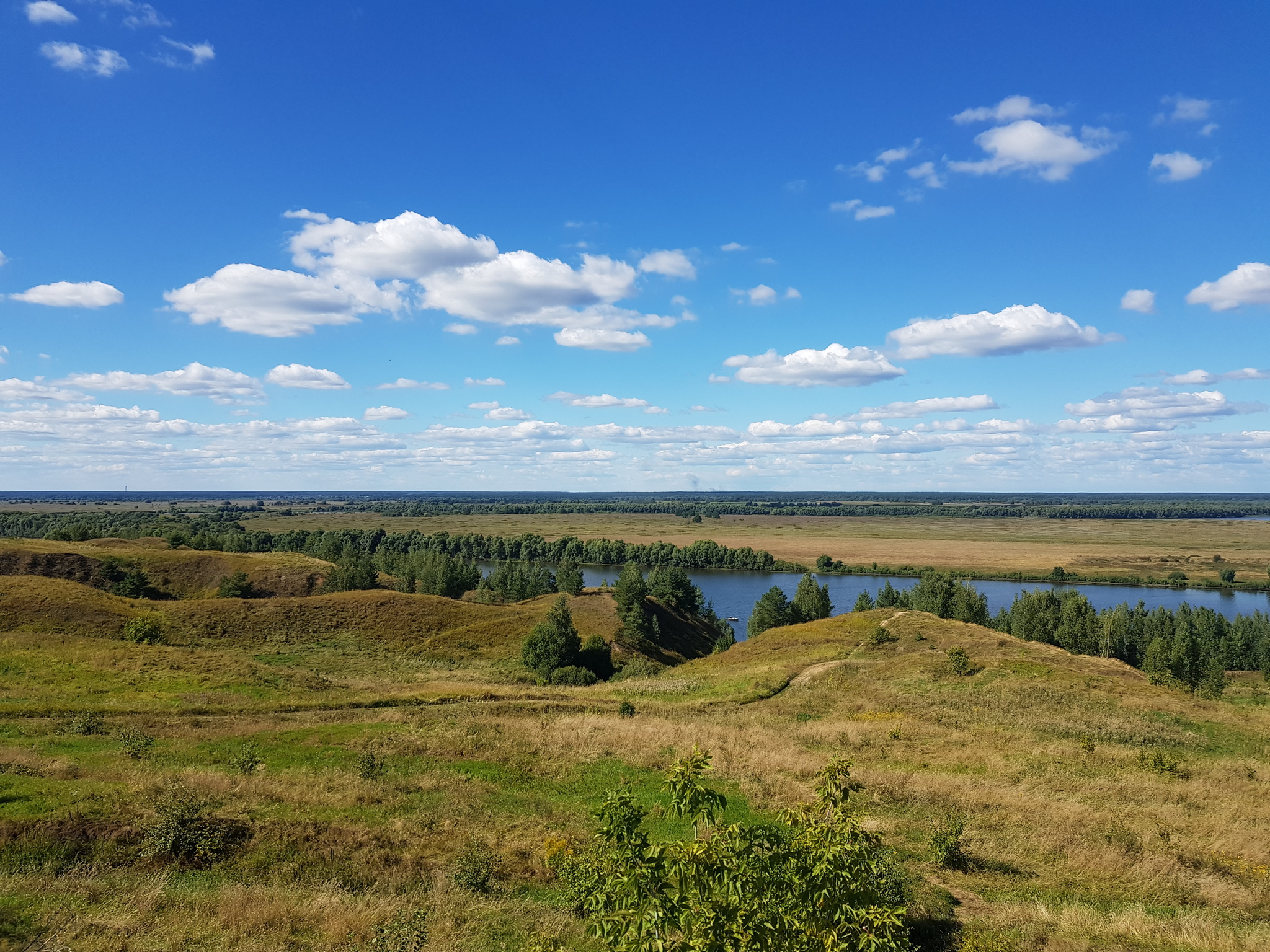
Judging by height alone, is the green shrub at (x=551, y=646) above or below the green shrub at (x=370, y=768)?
below

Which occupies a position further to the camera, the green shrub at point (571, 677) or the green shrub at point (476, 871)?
the green shrub at point (571, 677)

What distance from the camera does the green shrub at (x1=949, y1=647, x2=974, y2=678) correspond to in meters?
44.5

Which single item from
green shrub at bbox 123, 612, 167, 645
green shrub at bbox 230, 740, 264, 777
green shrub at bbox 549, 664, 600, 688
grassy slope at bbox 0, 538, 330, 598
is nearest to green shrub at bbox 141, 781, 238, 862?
green shrub at bbox 230, 740, 264, 777

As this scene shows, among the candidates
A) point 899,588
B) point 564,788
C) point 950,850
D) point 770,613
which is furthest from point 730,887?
point 899,588

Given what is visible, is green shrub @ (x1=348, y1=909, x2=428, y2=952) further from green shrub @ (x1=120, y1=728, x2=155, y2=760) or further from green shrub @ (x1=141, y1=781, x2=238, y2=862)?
green shrub @ (x1=120, y1=728, x2=155, y2=760)

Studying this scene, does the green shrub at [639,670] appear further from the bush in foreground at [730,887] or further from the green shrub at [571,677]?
the bush in foreground at [730,887]

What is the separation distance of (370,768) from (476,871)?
→ 9856mm

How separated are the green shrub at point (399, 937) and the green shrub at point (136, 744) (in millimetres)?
16761

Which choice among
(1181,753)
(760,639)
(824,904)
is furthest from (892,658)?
(824,904)

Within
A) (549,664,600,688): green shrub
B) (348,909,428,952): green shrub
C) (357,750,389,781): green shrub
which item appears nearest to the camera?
(348,909,428,952): green shrub

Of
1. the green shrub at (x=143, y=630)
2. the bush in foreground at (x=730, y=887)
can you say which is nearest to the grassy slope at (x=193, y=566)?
the green shrub at (x=143, y=630)

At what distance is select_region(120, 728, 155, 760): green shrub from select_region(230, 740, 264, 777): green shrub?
112 inches

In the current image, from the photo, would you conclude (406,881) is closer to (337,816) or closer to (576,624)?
(337,816)

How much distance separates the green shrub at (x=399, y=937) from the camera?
1066 cm
